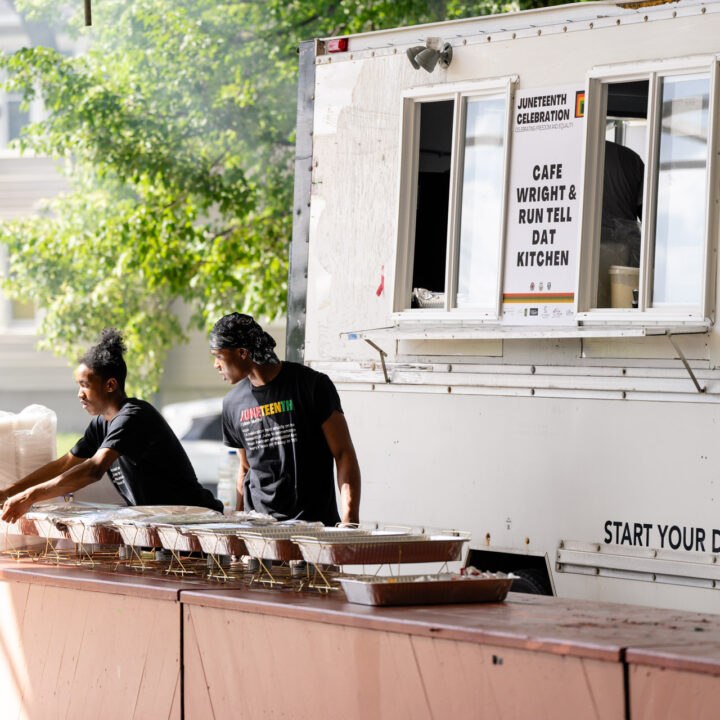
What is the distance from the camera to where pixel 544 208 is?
19.2ft

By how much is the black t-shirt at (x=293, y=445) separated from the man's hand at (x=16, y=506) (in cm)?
113

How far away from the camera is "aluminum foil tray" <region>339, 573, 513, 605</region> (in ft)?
12.4

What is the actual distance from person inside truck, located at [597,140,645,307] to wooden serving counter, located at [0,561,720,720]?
2.16 meters

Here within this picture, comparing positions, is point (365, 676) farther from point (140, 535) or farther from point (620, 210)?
point (620, 210)

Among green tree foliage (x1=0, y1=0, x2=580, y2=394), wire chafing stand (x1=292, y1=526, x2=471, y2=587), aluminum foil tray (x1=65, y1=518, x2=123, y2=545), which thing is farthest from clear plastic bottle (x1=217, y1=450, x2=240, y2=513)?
wire chafing stand (x1=292, y1=526, x2=471, y2=587)

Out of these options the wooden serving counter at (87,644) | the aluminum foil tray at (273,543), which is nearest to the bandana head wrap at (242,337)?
the wooden serving counter at (87,644)

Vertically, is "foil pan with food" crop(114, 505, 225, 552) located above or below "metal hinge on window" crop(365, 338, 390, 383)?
below

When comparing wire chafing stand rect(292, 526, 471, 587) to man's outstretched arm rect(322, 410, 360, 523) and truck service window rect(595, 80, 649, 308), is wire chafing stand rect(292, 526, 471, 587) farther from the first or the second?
truck service window rect(595, 80, 649, 308)

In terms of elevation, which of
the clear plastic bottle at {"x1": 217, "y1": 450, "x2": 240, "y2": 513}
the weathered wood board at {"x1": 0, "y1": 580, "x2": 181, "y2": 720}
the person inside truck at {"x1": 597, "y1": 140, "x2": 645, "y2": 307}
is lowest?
the clear plastic bottle at {"x1": 217, "y1": 450, "x2": 240, "y2": 513}

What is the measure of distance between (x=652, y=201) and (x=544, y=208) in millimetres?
534

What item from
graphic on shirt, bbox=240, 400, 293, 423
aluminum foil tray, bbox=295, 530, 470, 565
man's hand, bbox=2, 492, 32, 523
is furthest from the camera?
graphic on shirt, bbox=240, 400, 293, 423

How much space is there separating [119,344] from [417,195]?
1.72 m

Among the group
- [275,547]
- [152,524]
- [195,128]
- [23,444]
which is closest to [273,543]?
[275,547]

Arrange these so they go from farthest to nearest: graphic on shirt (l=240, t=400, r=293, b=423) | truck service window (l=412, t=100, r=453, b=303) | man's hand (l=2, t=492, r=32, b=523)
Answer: truck service window (l=412, t=100, r=453, b=303) → graphic on shirt (l=240, t=400, r=293, b=423) → man's hand (l=2, t=492, r=32, b=523)
